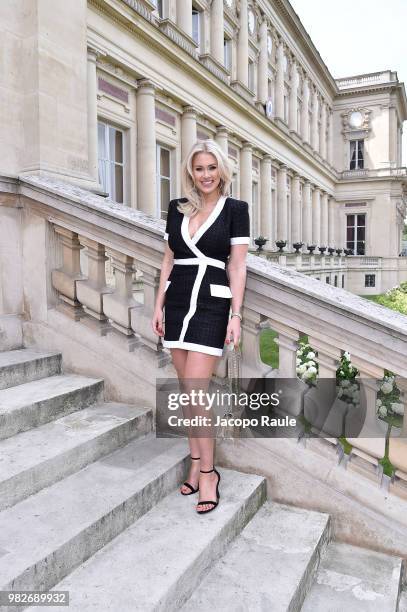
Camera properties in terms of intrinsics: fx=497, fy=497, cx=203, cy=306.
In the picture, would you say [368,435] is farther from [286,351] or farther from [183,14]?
[183,14]

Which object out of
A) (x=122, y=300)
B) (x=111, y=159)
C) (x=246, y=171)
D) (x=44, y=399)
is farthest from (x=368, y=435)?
(x=246, y=171)

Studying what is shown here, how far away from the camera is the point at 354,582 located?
96.3 inches

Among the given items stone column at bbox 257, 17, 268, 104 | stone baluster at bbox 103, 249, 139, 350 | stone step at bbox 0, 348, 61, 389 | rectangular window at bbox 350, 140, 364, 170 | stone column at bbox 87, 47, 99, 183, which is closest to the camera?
stone step at bbox 0, 348, 61, 389

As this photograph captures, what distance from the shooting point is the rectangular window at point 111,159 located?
1288 cm

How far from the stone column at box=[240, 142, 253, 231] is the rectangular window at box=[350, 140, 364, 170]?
2027 centimetres

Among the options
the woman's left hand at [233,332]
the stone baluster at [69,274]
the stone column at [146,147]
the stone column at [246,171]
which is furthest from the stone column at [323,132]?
the woman's left hand at [233,332]

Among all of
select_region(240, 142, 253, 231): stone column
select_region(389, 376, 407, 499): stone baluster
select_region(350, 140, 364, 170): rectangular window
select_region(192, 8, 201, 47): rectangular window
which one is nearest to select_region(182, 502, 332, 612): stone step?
select_region(389, 376, 407, 499): stone baluster

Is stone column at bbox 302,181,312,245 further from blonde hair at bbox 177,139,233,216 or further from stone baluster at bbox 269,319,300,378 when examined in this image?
blonde hair at bbox 177,139,233,216

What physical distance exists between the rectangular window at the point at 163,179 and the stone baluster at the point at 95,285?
37.9 feet

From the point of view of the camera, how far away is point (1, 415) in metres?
2.71

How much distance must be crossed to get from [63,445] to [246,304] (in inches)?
51.4

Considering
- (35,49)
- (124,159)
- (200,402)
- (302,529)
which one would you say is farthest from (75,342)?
(124,159)

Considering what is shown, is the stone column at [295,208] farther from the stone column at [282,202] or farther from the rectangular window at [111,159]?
the rectangular window at [111,159]

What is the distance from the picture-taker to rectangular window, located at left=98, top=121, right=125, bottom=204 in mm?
12875
